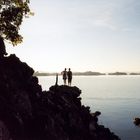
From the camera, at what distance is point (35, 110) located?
37.7 metres

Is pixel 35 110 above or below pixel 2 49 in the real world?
below

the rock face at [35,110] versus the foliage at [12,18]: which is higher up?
the foliage at [12,18]

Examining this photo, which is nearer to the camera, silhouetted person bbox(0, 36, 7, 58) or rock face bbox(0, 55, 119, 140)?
rock face bbox(0, 55, 119, 140)

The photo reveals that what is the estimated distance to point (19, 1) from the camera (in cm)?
4300

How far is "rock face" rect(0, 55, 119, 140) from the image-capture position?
32562 millimetres

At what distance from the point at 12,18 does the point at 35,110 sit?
13466 millimetres

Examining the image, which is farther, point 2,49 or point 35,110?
point 2,49

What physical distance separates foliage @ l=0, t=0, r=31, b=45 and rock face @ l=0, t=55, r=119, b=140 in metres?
3.97

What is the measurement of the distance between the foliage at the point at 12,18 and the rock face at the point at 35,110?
397 cm

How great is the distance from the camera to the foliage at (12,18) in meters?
41.6

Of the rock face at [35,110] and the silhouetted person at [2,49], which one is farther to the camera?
the silhouetted person at [2,49]

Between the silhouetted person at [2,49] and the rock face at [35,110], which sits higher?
the silhouetted person at [2,49]

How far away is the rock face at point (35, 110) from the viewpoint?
3256 cm

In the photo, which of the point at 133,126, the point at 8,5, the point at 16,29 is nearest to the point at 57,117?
the point at 16,29
